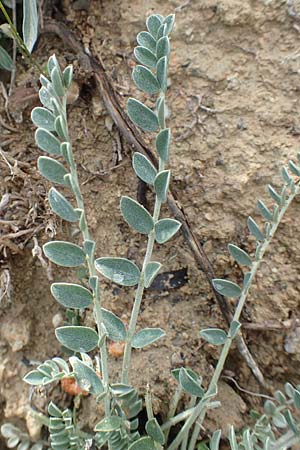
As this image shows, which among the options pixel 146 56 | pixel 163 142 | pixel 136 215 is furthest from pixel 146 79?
pixel 136 215

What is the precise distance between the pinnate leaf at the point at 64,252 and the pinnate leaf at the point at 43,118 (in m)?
0.21

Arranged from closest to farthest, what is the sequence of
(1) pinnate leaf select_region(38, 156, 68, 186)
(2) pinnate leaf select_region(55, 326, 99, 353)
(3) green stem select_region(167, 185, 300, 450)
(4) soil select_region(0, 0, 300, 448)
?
(1) pinnate leaf select_region(38, 156, 68, 186) → (2) pinnate leaf select_region(55, 326, 99, 353) → (3) green stem select_region(167, 185, 300, 450) → (4) soil select_region(0, 0, 300, 448)

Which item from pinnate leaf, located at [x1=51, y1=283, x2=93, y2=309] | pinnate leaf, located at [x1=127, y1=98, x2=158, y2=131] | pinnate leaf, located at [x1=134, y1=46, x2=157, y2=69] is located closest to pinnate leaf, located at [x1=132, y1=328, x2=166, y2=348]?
pinnate leaf, located at [x1=51, y1=283, x2=93, y2=309]

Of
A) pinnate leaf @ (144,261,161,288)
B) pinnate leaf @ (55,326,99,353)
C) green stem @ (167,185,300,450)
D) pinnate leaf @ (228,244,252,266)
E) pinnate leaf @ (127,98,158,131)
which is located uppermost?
pinnate leaf @ (127,98,158,131)

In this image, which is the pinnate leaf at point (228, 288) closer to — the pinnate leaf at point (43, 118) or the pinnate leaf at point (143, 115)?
the pinnate leaf at point (143, 115)

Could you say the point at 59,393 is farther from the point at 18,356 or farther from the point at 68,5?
the point at 68,5

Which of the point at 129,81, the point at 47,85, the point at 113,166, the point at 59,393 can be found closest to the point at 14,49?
the point at 129,81

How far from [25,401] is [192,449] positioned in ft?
1.47

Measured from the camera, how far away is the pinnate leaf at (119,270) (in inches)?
40.6

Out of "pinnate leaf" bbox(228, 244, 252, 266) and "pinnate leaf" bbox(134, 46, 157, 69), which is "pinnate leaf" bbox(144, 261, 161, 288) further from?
"pinnate leaf" bbox(134, 46, 157, 69)

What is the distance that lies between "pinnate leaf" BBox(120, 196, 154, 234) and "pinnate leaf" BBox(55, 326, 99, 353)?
0.71 ft

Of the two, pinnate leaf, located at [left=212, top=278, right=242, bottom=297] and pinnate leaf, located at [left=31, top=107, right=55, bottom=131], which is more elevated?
pinnate leaf, located at [left=31, top=107, right=55, bottom=131]

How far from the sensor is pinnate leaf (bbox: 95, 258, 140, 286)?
40.6 inches

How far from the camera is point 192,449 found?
4.17 feet
